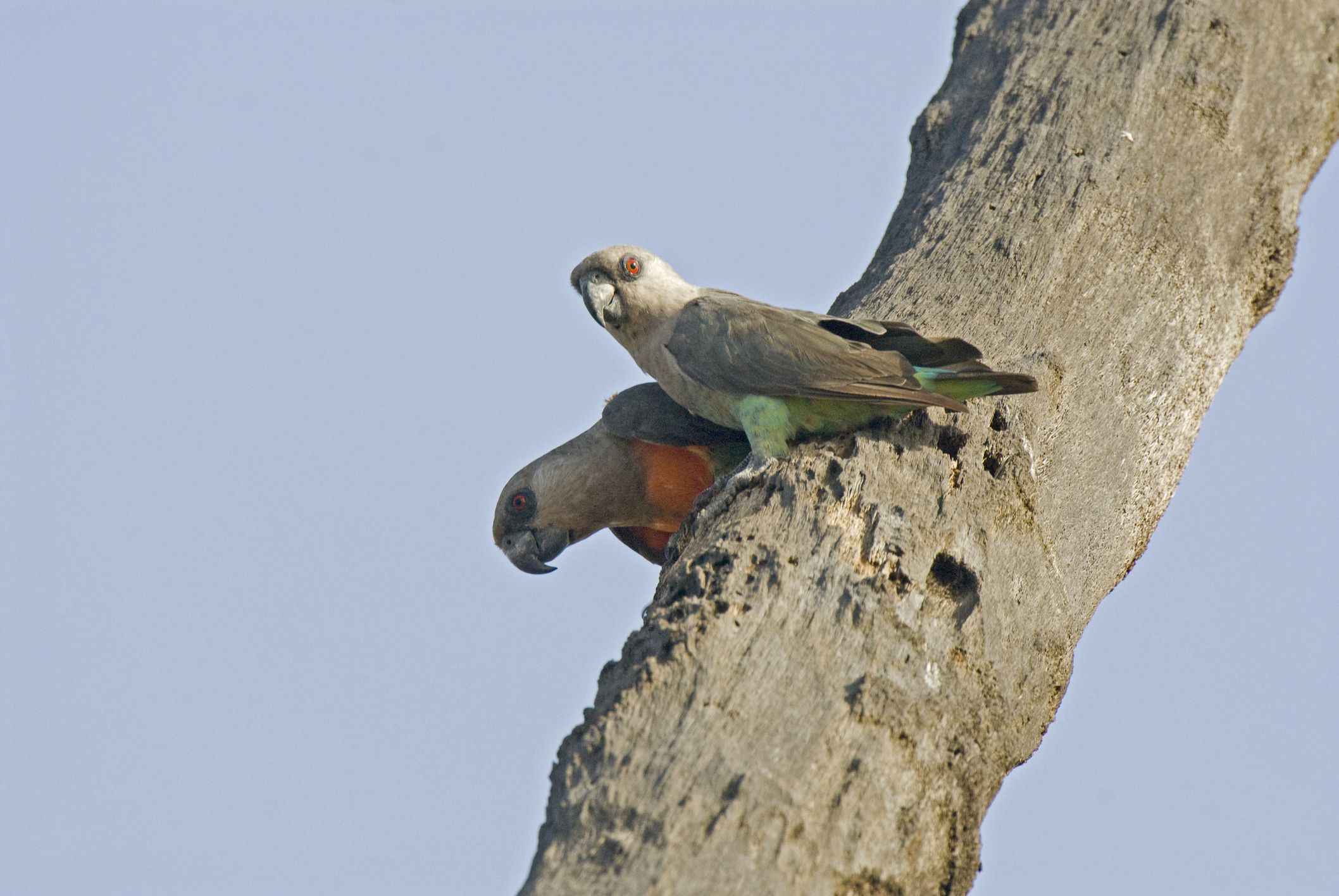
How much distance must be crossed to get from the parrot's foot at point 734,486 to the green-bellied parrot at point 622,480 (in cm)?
165

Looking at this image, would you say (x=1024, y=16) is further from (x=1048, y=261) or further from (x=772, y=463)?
(x=772, y=463)

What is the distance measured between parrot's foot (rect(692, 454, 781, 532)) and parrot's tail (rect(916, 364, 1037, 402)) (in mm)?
729

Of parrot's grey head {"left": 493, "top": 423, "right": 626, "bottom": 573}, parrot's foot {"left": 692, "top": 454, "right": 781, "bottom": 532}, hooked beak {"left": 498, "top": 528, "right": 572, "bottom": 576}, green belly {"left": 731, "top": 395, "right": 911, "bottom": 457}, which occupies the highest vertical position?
parrot's grey head {"left": 493, "top": 423, "right": 626, "bottom": 573}

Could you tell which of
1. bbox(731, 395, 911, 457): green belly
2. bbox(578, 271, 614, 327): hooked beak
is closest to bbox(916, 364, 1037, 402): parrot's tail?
bbox(731, 395, 911, 457): green belly

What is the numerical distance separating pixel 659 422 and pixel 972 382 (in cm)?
231

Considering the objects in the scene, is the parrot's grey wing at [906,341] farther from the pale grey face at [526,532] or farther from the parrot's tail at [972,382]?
the pale grey face at [526,532]

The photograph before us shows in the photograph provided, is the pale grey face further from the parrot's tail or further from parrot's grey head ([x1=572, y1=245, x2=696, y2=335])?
the parrot's tail

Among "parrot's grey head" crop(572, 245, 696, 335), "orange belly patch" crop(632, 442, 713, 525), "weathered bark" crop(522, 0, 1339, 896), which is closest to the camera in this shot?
"weathered bark" crop(522, 0, 1339, 896)

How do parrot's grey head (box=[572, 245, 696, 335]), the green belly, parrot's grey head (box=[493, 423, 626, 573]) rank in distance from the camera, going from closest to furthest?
the green belly
parrot's grey head (box=[572, 245, 696, 335])
parrot's grey head (box=[493, 423, 626, 573])

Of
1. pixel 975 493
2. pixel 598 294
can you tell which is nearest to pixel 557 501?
pixel 598 294

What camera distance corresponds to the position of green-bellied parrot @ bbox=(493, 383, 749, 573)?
6676 mm

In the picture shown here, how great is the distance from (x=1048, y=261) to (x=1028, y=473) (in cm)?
123

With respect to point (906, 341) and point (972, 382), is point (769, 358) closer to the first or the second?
point (906, 341)

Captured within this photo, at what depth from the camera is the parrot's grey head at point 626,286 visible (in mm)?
6180
